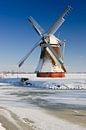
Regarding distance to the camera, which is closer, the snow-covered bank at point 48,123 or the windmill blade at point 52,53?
the snow-covered bank at point 48,123

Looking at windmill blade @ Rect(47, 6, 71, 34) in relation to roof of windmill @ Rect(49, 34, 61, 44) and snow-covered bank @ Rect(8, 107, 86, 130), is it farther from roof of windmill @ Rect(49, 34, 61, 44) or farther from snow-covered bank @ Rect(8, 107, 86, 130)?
snow-covered bank @ Rect(8, 107, 86, 130)

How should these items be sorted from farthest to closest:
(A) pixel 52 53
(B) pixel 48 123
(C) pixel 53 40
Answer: (C) pixel 53 40 → (A) pixel 52 53 → (B) pixel 48 123

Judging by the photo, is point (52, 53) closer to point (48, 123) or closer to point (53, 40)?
point (53, 40)

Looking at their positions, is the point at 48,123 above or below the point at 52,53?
below

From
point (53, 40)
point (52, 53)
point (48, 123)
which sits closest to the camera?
point (48, 123)

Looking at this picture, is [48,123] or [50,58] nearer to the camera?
[48,123]

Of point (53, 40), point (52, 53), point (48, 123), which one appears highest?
point (53, 40)

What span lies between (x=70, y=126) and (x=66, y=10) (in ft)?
199

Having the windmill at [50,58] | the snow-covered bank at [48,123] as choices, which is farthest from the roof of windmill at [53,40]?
the snow-covered bank at [48,123]

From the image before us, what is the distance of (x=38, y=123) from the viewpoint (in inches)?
764

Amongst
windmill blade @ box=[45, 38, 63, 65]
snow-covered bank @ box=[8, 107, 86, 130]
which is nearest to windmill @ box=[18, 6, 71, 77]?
windmill blade @ box=[45, 38, 63, 65]

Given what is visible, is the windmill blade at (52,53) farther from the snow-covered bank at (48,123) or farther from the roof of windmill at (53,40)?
Result: the snow-covered bank at (48,123)

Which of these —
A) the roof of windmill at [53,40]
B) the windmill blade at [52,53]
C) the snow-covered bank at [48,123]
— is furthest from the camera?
the roof of windmill at [53,40]

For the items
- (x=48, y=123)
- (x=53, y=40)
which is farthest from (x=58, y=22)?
(x=48, y=123)
